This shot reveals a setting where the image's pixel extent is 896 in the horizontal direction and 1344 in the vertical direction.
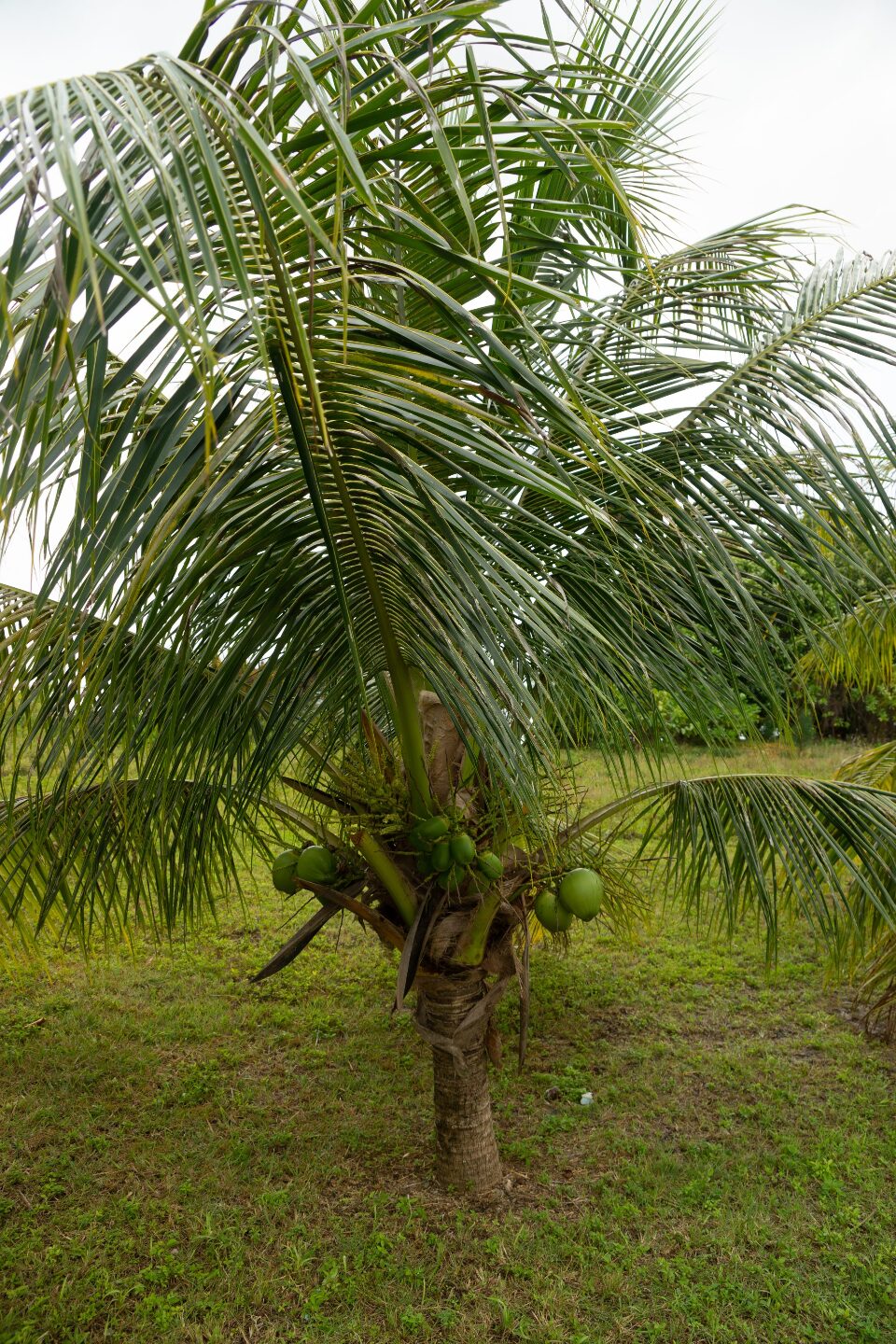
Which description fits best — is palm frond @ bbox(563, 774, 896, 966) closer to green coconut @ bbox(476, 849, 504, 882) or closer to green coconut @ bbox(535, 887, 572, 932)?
green coconut @ bbox(535, 887, 572, 932)

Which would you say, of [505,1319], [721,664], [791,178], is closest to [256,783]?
[721,664]

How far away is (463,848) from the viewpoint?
2576 millimetres

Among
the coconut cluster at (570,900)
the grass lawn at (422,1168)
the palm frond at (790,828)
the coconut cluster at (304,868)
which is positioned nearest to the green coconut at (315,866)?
the coconut cluster at (304,868)

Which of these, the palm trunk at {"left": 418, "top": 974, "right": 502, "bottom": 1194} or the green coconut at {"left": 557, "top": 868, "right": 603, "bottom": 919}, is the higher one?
the green coconut at {"left": 557, "top": 868, "right": 603, "bottom": 919}

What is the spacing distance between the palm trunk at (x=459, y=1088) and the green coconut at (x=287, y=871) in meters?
0.55

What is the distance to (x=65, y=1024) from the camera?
15.7 feet

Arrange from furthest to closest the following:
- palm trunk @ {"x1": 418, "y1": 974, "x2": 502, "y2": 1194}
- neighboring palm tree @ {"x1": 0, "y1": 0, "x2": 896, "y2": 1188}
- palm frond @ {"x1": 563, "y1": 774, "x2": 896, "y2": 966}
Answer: palm trunk @ {"x1": 418, "y1": 974, "x2": 502, "y2": 1194}
palm frond @ {"x1": 563, "y1": 774, "x2": 896, "y2": 966}
neighboring palm tree @ {"x1": 0, "y1": 0, "x2": 896, "y2": 1188}

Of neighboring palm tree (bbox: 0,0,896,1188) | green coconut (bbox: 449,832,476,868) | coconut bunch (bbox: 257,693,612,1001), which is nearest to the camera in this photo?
neighboring palm tree (bbox: 0,0,896,1188)

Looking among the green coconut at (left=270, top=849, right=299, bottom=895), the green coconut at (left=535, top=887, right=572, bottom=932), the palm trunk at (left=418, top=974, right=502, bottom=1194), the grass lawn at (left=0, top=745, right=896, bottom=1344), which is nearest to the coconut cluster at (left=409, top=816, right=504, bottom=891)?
the green coconut at (left=535, top=887, right=572, bottom=932)

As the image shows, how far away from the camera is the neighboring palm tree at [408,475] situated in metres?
1.02

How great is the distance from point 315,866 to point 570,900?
0.73 meters

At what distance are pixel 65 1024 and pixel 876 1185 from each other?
364cm

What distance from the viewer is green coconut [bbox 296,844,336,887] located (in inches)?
111

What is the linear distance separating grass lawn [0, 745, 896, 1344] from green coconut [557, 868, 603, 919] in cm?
114
